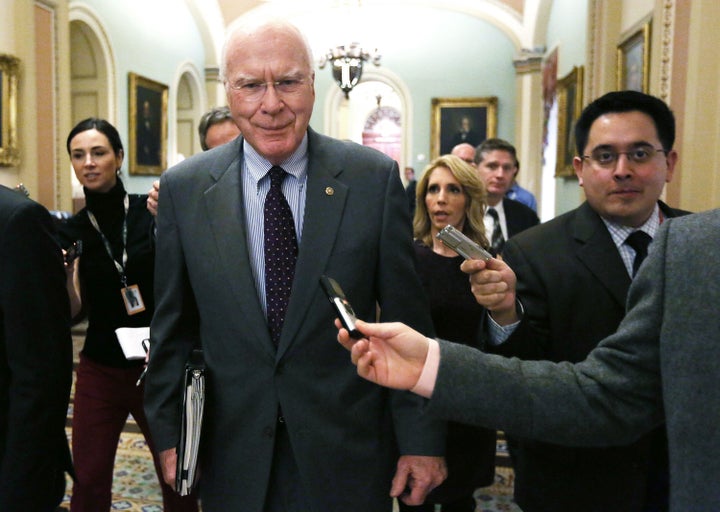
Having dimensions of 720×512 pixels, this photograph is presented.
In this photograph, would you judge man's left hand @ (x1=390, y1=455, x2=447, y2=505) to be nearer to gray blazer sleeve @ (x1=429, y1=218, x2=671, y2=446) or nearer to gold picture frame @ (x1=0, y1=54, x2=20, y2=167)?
gray blazer sleeve @ (x1=429, y1=218, x2=671, y2=446)

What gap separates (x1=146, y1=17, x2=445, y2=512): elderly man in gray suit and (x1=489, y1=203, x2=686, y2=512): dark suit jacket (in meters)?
0.28

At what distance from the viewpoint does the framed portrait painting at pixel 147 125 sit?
367 inches

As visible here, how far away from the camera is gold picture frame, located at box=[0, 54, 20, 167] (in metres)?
6.23

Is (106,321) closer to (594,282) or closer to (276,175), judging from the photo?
(276,175)

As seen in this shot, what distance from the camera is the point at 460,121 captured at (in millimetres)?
12438

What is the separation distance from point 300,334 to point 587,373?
29.1 inches

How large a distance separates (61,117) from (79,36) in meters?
2.11

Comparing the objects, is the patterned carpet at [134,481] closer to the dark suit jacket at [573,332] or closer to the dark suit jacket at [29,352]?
the dark suit jacket at [29,352]

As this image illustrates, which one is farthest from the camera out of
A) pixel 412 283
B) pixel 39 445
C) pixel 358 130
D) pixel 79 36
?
pixel 358 130

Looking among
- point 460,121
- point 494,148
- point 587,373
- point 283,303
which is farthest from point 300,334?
point 460,121

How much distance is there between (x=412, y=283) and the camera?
67.4 inches

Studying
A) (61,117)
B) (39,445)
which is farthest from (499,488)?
(61,117)

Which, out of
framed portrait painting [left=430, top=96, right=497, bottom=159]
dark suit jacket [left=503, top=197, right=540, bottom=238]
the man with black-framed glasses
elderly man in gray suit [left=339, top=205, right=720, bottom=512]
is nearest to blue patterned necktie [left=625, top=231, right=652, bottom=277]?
the man with black-framed glasses

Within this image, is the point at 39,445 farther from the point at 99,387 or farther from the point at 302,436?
the point at 99,387
